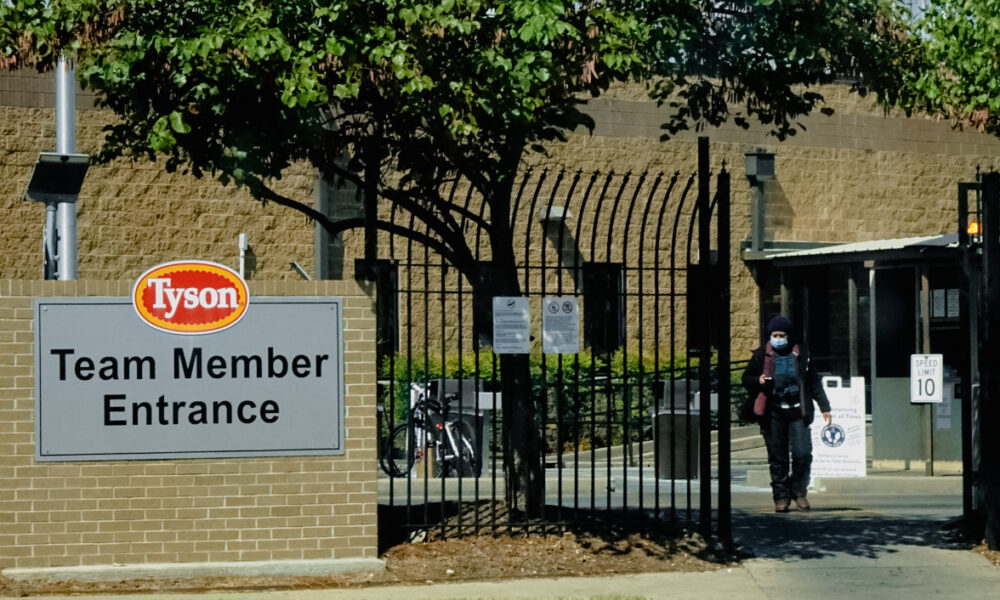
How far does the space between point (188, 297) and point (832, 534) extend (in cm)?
544

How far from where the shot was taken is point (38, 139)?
2094 centimetres

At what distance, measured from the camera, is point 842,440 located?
15.3 metres

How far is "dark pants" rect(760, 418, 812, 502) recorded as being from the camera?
13.0 meters

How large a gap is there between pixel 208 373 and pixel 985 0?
11.5 metres

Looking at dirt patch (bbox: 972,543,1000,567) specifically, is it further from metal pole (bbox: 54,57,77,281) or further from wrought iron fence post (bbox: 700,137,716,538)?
metal pole (bbox: 54,57,77,281)

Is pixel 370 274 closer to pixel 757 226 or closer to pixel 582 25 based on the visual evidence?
pixel 582 25

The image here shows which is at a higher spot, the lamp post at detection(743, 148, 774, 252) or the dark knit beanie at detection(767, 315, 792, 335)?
the lamp post at detection(743, 148, 774, 252)

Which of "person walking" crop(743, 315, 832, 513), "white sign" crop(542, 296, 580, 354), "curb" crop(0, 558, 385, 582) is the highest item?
"white sign" crop(542, 296, 580, 354)

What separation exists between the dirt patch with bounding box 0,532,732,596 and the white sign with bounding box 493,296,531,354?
1.33 meters

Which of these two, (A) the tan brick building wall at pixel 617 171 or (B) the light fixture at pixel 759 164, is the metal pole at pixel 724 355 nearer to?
(A) the tan brick building wall at pixel 617 171

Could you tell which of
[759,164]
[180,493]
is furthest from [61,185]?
[759,164]

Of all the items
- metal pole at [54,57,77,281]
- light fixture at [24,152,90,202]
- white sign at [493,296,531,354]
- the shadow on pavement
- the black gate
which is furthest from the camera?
metal pole at [54,57,77,281]

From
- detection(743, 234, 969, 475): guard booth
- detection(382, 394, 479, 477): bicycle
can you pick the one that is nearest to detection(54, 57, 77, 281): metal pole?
detection(382, 394, 479, 477): bicycle

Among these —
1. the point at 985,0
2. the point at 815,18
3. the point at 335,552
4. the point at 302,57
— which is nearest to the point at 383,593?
the point at 335,552
